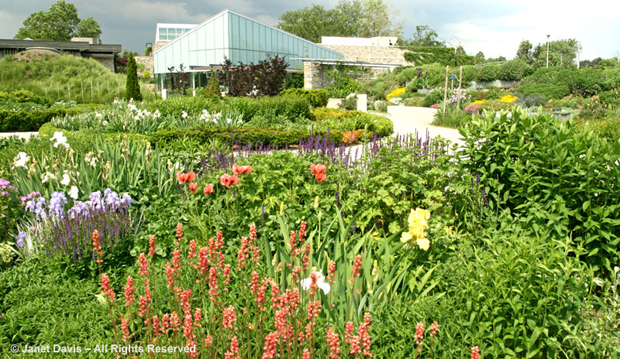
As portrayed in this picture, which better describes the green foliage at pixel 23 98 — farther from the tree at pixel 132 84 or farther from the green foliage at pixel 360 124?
the green foliage at pixel 360 124

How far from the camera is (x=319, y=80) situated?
25.1 meters

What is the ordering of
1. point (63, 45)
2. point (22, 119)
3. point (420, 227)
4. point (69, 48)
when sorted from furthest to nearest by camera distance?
point (69, 48) → point (63, 45) → point (22, 119) → point (420, 227)

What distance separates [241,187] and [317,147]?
1.35m

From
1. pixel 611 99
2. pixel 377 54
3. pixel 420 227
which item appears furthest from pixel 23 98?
pixel 377 54

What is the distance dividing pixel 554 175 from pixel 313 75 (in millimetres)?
22179

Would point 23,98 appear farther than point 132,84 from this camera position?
Yes

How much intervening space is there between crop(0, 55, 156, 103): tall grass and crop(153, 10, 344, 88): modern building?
3.41 meters

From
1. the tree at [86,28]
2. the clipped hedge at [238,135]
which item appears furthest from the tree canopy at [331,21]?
the clipped hedge at [238,135]

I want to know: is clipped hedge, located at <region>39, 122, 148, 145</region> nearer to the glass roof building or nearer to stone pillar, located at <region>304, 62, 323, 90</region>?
stone pillar, located at <region>304, 62, 323, 90</region>

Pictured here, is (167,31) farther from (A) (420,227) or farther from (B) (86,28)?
(A) (420,227)

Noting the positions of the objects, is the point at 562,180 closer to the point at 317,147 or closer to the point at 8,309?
the point at 317,147

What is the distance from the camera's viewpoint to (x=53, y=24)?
1928 inches

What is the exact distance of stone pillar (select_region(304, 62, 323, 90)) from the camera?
24.5 meters

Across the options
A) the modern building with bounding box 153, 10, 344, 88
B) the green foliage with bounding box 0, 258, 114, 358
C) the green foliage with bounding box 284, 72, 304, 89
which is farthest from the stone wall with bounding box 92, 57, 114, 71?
the green foliage with bounding box 0, 258, 114, 358
